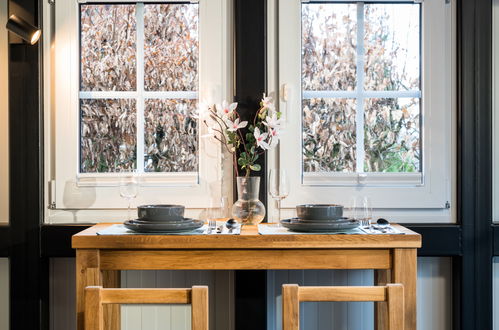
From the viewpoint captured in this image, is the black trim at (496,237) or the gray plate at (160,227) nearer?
the gray plate at (160,227)

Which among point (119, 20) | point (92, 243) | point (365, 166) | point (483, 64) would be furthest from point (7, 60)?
point (483, 64)

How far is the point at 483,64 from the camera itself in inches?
101

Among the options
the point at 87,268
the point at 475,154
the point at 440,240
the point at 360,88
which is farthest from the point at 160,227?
the point at 475,154

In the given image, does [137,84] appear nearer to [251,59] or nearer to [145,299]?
[251,59]

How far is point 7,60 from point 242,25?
3.71ft

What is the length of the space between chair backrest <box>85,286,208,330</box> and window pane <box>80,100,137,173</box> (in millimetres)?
1221

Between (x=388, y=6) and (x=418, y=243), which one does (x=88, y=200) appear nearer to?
(x=418, y=243)

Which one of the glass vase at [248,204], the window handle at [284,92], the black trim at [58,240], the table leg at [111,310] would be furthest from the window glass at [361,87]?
the black trim at [58,240]

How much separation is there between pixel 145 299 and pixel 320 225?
0.86 metres

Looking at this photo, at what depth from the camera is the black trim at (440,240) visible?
2553 mm

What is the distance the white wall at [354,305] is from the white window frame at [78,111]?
1.91 feet

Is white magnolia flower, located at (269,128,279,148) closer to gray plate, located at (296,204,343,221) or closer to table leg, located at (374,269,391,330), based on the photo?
gray plate, located at (296,204,343,221)

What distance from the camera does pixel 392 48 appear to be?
2.63m

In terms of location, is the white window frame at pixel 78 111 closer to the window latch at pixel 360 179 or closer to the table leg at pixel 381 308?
the window latch at pixel 360 179
